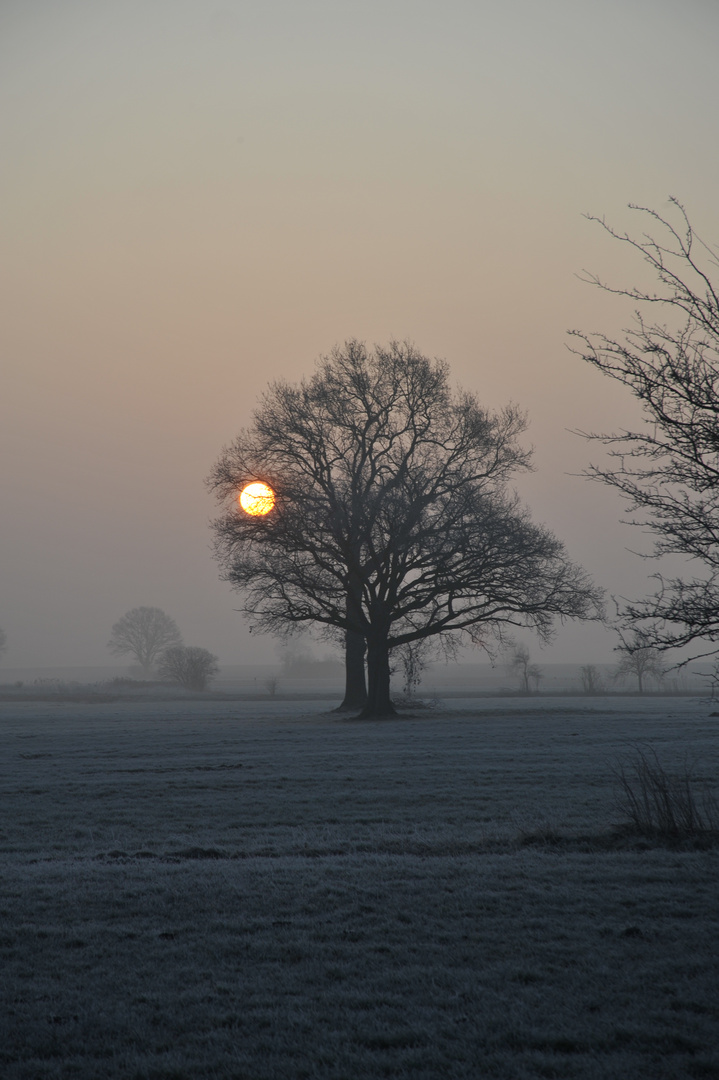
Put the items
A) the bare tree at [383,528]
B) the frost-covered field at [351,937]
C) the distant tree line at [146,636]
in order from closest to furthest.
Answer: the frost-covered field at [351,937], the bare tree at [383,528], the distant tree line at [146,636]

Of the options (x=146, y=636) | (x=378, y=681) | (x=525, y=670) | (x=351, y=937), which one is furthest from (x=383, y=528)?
(x=146, y=636)

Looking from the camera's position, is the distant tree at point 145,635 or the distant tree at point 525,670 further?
the distant tree at point 145,635

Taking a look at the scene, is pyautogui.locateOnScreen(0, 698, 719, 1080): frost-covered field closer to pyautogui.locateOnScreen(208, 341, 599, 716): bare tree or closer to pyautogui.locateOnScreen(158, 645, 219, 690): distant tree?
pyautogui.locateOnScreen(208, 341, 599, 716): bare tree

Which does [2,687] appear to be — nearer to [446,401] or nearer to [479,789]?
[446,401]

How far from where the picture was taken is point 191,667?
77438mm

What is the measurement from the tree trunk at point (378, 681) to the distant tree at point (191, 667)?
156 feet

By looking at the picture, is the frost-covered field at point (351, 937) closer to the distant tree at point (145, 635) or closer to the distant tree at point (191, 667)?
the distant tree at point (191, 667)

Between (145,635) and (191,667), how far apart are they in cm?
5291

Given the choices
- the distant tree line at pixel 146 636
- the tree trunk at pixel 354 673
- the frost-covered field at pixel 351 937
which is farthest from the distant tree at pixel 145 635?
the frost-covered field at pixel 351 937

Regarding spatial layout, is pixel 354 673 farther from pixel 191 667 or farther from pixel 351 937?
pixel 191 667

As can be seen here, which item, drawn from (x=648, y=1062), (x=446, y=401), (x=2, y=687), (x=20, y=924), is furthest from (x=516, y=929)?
(x=2, y=687)

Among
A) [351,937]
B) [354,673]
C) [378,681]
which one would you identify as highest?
[354,673]

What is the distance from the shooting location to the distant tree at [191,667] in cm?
7750

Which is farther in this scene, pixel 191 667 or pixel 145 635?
pixel 145 635
